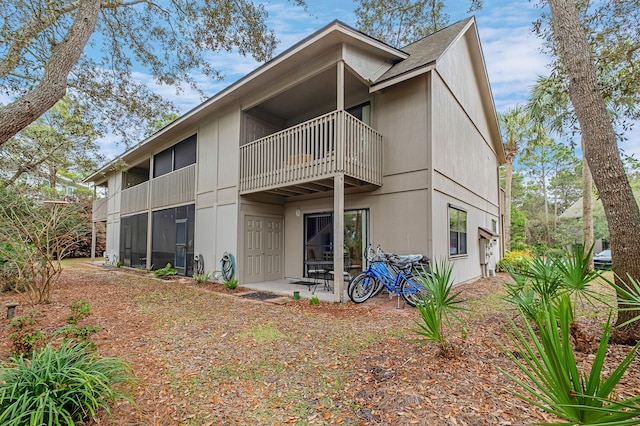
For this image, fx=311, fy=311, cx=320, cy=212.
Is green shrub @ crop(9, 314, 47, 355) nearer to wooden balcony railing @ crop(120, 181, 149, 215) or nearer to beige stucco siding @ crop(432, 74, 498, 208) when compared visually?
beige stucco siding @ crop(432, 74, 498, 208)

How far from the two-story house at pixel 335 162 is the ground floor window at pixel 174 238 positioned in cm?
8

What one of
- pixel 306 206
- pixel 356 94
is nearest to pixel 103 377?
pixel 306 206

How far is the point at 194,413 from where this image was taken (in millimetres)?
2678

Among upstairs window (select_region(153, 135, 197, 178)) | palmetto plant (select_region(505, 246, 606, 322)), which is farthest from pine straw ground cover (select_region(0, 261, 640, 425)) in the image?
upstairs window (select_region(153, 135, 197, 178))

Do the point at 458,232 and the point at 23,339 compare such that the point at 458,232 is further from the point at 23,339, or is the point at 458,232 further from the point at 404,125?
the point at 23,339

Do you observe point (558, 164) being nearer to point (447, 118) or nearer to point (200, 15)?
point (447, 118)

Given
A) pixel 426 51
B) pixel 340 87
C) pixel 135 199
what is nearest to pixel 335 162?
pixel 340 87

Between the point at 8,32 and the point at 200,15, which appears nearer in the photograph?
the point at 8,32

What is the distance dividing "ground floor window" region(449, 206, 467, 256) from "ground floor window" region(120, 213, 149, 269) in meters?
12.5

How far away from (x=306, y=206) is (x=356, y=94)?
11.6 ft

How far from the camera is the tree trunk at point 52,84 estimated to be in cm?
414

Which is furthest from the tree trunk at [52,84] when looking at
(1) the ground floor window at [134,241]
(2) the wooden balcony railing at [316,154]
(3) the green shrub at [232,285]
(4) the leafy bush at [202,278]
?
(1) the ground floor window at [134,241]

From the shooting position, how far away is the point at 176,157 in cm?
1288

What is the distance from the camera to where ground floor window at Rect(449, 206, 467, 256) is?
838 cm
